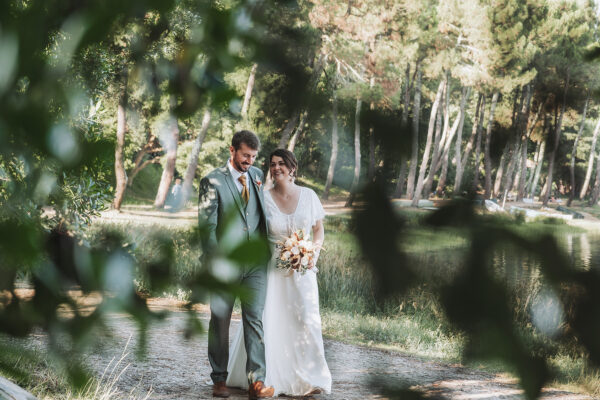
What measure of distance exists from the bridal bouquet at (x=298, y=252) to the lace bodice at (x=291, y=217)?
0.22 feet

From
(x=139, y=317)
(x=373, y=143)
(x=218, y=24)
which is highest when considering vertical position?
(x=218, y=24)

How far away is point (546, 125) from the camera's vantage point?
1.55 ft

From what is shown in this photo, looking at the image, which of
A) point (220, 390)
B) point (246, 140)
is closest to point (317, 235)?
point (246, 140)

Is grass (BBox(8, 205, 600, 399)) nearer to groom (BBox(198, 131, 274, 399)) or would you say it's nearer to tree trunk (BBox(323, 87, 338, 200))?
tree trunk (BBox(323, 87, 338, 200))

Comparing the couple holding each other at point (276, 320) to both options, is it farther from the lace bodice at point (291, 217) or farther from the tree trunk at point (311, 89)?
the tree trunk at point (311, 89)

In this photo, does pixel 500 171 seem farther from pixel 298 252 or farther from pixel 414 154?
pixel 298 252

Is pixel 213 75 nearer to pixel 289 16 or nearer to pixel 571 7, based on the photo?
pixel 289 16

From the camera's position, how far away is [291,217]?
151 inches

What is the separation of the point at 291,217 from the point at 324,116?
333 centimetres

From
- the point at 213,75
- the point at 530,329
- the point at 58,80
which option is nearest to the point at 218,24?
the point at 213,75

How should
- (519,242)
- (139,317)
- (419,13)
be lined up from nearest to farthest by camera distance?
(519,242)
(139,317)
(419,13)

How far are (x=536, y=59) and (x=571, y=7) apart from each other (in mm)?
103

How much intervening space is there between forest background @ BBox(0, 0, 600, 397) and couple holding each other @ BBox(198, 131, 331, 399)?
252cm

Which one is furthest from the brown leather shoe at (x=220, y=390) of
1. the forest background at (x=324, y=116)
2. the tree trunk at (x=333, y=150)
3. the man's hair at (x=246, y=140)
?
the tree trunk at (x=333, y=150)
